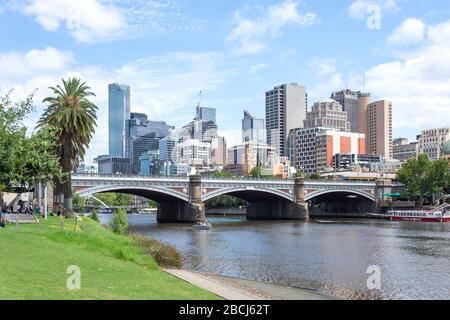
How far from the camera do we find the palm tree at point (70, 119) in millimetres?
57594

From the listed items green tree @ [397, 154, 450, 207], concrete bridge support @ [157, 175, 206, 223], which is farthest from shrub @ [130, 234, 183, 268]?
green tree @ [397, 154, 450, 207]

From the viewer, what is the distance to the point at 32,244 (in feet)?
97.2

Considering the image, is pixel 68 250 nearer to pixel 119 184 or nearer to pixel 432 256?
pixel 432 256

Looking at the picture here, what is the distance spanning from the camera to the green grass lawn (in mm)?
18156

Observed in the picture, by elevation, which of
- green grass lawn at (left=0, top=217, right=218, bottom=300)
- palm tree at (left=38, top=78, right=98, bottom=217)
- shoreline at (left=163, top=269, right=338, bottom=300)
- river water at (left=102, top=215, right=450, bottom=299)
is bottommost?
river water at (left=102, top=215, right=450, bottom=299)

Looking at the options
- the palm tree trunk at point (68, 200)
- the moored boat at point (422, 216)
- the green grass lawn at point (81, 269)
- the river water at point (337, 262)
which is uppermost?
the palm tree trunk at point (68, 200)

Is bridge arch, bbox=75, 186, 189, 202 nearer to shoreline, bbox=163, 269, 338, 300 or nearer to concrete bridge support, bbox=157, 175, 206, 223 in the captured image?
concrete bridge support, bbox=157, 175, 206, 223

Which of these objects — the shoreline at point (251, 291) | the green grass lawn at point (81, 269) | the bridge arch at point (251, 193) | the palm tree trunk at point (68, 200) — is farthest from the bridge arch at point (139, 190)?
the shoreline at point (251, 291)

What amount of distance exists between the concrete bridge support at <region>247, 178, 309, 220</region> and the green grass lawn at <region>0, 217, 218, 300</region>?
92.8 meters

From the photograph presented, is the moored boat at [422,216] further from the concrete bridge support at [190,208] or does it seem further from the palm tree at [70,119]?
the palm tree at [70,119]

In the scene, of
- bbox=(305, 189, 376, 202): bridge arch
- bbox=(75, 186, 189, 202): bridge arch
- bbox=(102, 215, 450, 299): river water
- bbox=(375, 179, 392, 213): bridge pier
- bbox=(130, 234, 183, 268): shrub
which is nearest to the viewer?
bbox=(102, 215, 450, 299): river water

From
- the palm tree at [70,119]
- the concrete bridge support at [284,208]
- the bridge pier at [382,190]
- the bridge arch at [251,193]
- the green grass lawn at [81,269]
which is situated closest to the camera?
the green grass lawn at [81,269]
